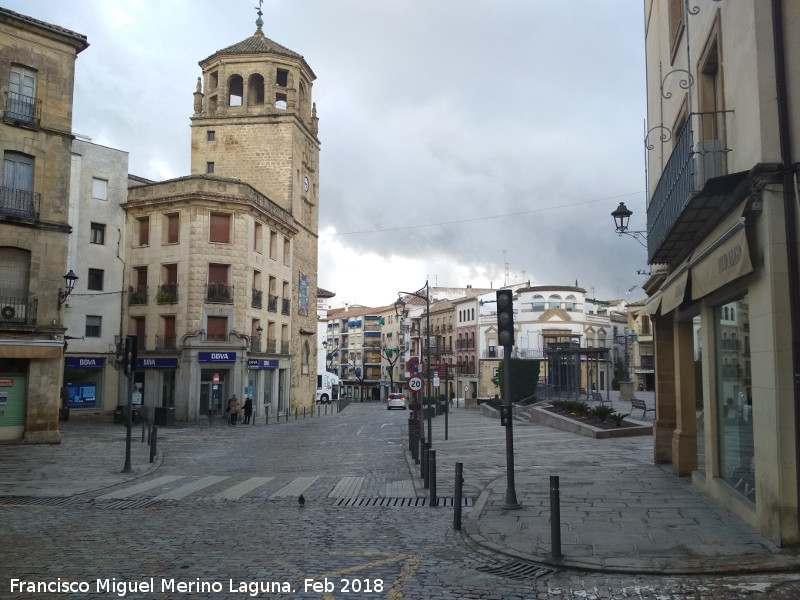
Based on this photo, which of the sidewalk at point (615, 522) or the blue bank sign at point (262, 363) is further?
the blue bank sign at point (262, 363)

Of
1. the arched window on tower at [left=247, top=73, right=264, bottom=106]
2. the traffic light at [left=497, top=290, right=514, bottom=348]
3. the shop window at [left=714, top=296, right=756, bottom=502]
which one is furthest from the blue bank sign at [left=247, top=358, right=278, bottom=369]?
the shop window at [left=714, top=296, right=756, bottom=502]

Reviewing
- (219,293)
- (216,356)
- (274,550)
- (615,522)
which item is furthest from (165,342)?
(615,522)

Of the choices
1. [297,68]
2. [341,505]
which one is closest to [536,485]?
[341,505]

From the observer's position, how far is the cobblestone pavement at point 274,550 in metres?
6.22

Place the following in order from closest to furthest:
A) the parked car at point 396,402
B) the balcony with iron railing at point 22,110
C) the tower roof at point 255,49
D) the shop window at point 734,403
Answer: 1. the shop window at point 734,403
2. the balcony with iron railing at point 22,110
3. the tower roof at point 255,49
4. the parked car at point 396,402

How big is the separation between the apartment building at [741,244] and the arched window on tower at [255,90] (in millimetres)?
35843

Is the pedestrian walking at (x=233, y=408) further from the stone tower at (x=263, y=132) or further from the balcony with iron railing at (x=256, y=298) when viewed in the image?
the stone tower at (x=263, y=132)

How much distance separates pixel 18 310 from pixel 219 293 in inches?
554

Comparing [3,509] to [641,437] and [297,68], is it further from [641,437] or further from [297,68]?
[297,68]

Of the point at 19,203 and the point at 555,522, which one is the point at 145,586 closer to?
the point at 555,522

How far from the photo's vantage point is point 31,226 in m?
21.0

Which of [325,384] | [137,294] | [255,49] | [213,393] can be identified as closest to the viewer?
[213,393]

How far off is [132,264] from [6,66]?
52.4 feet

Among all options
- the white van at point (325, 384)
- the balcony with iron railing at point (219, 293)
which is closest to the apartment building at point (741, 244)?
the balcony with iron railing at point (219, 293)
